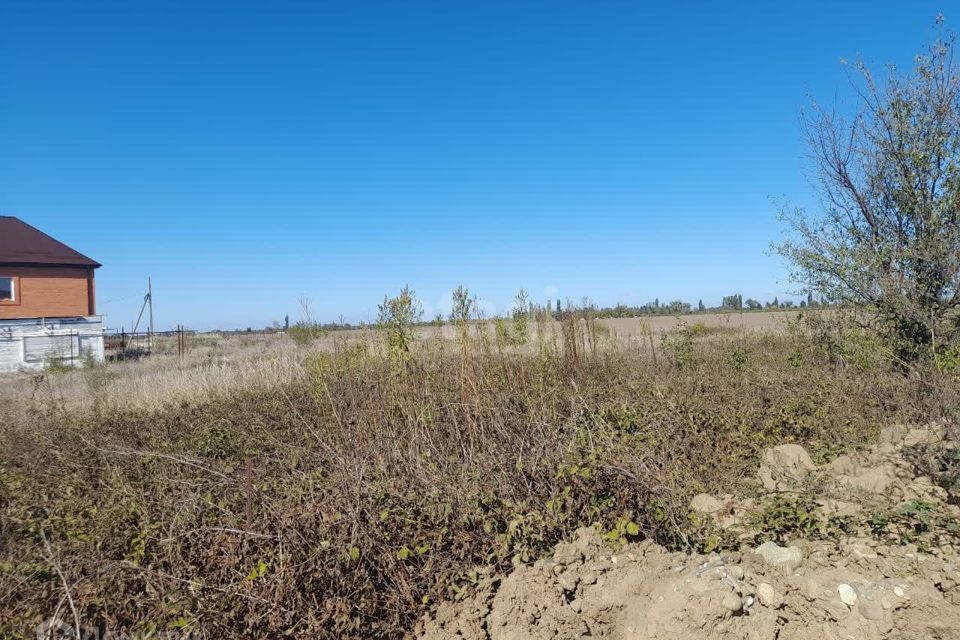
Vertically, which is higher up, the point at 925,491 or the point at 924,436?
the point at 924,436

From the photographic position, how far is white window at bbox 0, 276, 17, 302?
83.9ft

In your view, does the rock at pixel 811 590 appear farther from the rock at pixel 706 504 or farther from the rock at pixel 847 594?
the rock at pixel 706 504

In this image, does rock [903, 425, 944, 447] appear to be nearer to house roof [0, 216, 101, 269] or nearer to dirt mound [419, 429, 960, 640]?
dirt mound [419, 429, 960, 640]

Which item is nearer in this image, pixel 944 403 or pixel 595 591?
pixel 595 591

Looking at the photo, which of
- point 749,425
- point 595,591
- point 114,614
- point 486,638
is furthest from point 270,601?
point 749,425

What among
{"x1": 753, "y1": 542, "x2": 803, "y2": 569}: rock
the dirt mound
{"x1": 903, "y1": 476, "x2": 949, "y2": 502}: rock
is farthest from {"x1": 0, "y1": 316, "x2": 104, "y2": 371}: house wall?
{"x1": 903, "y1": 476, "x2": 949, "y2": 502}: rock

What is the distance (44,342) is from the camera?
22.7 metres

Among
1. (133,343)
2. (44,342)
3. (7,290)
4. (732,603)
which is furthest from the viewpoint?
(133,343)

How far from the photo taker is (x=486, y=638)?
2914 mm

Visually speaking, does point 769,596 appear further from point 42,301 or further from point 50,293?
point 50,293

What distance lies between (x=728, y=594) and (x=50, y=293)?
32045mm

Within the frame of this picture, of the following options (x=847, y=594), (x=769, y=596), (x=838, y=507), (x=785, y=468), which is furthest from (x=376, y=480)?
(x=785, y=468)

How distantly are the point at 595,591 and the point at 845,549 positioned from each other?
1374mm

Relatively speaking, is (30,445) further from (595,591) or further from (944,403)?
(944,403)
